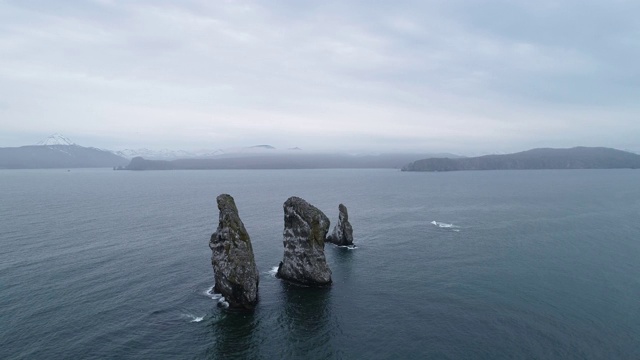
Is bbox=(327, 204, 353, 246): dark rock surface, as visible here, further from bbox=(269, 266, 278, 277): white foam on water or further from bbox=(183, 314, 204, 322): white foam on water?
bbox=(183, 314, 204, 322): white foam on water

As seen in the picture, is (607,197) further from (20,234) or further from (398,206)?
(20,234)

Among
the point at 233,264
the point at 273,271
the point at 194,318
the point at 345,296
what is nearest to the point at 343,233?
the point at 273,271

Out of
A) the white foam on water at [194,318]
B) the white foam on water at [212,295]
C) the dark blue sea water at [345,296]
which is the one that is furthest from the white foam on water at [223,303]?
the white foam on water at [194,318]

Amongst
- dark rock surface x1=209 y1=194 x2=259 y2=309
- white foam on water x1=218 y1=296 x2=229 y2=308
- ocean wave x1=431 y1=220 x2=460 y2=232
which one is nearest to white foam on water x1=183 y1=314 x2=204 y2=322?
white foam on water x1=218 y1=296 x2=229 y2=308

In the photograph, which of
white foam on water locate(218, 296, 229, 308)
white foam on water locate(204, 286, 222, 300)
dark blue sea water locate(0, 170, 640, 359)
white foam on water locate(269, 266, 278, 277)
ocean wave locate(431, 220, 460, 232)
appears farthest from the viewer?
ocean wave locate(431, 220, 460, 232)

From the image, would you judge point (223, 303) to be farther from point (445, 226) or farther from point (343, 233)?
point (445, 226)

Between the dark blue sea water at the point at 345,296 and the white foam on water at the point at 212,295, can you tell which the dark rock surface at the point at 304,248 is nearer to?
the dark blue sea water at the point at 345,296
